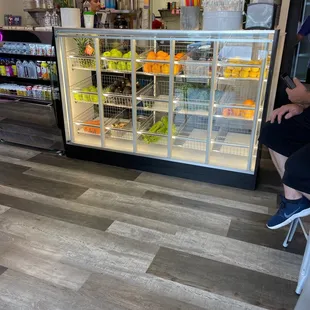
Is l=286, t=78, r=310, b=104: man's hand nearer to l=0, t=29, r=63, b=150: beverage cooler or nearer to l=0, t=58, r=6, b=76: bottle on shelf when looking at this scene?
l=0, t=29, r=63, b=150: beverage cooler

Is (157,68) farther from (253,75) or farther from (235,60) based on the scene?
(253,75)

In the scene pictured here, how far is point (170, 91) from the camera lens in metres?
2.59

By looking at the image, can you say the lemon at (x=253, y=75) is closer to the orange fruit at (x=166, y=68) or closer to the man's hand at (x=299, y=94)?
the man's hand at (x=299, y=94)

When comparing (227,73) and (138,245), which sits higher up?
(227,73)

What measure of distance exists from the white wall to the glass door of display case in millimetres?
1483

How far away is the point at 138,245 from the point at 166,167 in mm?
994

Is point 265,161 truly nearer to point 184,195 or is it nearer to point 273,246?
point 184,195

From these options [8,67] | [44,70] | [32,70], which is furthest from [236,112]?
[8,67]

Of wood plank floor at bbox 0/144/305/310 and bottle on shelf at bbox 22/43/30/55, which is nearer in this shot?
wood plank floor at bbox 0/144/305/310

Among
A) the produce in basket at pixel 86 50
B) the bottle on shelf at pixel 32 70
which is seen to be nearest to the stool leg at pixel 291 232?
the produce in basket at pixel 86 50

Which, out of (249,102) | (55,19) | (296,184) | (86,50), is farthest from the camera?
(55,19)

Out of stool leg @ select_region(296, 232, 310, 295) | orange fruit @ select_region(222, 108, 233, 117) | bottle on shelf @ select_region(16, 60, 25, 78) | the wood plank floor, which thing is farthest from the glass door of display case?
stool leg @ select_region(296, 232, 310, 295)

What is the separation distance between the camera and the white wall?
3.67m

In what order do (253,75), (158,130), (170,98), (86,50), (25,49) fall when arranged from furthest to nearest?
(25,49) < (158,130) < (86,50) < (170,98) < (253,75)
